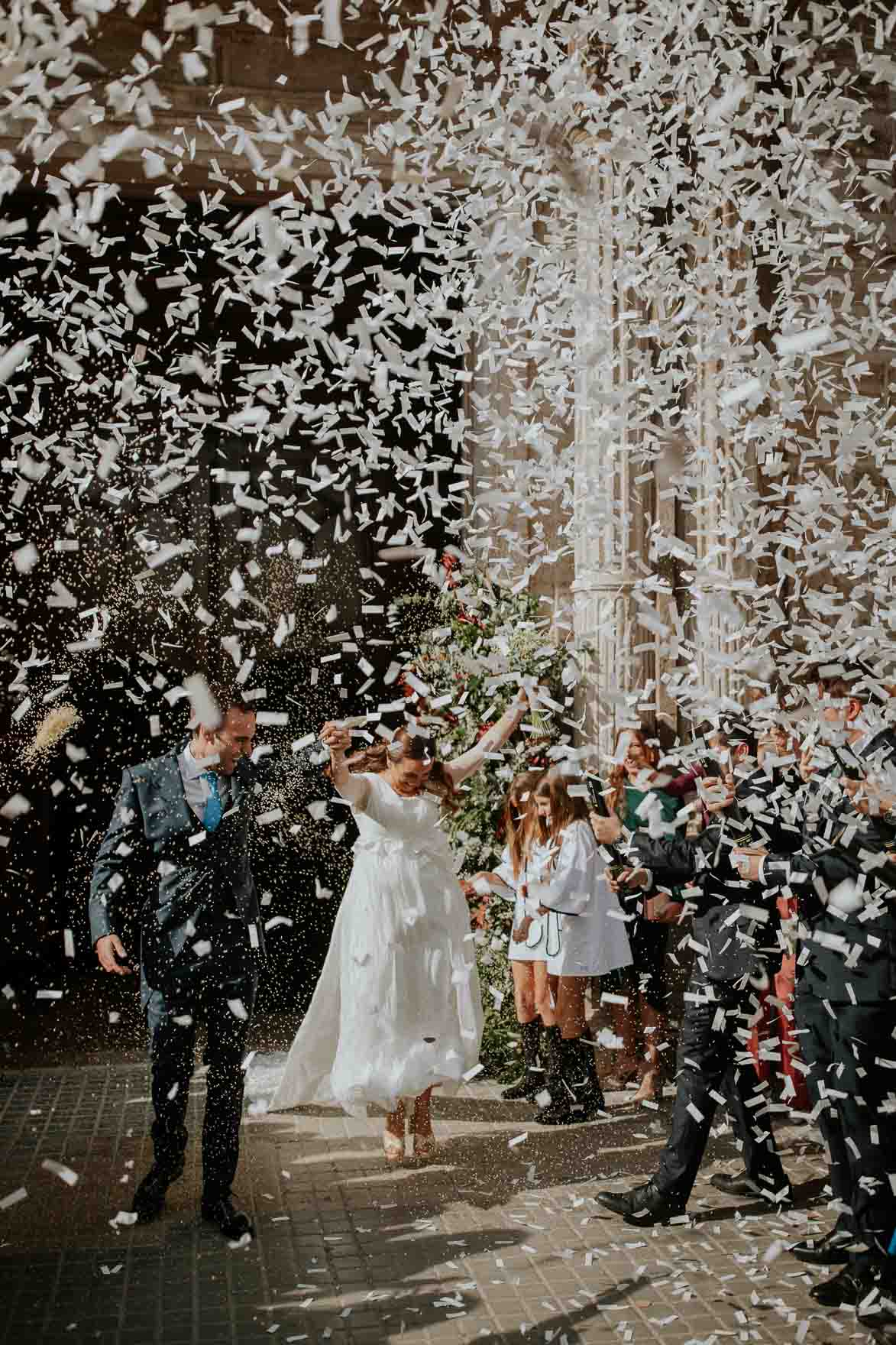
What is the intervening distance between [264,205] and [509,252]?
2.01 metres

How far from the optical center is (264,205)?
897 centimetres

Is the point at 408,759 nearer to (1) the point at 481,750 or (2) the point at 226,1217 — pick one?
(1) the point at 481,750

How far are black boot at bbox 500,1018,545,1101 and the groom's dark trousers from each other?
6.77 ft

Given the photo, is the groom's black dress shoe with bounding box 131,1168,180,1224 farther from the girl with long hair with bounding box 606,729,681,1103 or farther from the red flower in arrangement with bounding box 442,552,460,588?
the red flower in arrangement with bounding box 442,552,460,588

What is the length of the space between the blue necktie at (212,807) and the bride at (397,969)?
600 millimetres

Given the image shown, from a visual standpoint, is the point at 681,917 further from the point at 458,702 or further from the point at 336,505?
the point at 336,505

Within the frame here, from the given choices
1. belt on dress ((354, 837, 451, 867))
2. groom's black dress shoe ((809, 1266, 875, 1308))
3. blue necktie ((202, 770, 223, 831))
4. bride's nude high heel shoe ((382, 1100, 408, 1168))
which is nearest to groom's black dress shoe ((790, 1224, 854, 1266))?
groom's black dress shoe ((809, 1266, 875, 1308))

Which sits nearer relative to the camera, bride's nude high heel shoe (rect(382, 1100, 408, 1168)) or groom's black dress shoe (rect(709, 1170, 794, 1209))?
groom's black dress shoe (rect(709, 1170, 794, 1209))

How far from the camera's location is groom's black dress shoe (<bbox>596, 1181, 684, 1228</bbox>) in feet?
15.5

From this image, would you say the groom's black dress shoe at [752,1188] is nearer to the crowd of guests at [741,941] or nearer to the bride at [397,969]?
the crowd of guests at [741,941]

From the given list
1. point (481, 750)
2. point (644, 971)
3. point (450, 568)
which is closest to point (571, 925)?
point (644, 971)

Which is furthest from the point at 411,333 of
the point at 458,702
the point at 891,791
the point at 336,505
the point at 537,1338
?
the point at 537,1338

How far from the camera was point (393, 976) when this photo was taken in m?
5.52

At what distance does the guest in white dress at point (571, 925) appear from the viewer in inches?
242
